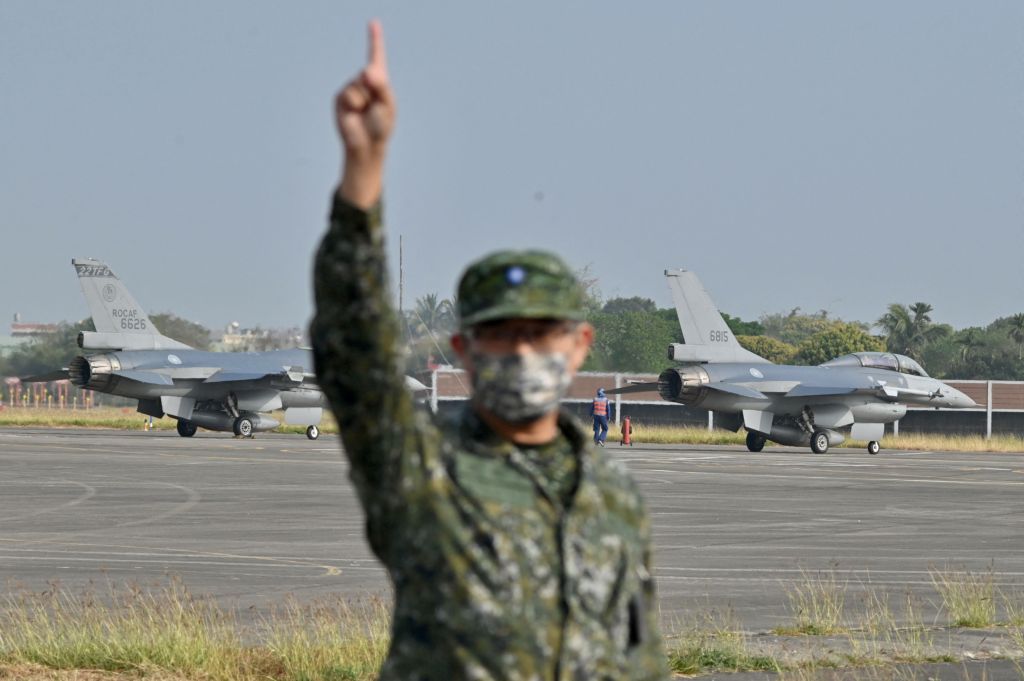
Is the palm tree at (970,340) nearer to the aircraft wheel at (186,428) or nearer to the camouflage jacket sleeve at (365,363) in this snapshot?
the aircraft wheel at (186,428)

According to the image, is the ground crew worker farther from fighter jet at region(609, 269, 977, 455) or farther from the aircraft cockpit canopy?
the aircraft cockpit canopy

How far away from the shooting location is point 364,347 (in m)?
3.05

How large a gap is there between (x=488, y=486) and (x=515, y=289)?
386 mm

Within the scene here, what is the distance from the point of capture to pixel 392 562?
3.09 meters

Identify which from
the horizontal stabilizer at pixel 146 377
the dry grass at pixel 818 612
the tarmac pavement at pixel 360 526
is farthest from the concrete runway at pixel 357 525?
the horizontal stabilizer at pixel 146 377

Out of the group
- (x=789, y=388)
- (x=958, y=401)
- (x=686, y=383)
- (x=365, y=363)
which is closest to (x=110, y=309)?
(x=686, y=383)

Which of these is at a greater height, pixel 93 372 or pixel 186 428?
pixel 93 372

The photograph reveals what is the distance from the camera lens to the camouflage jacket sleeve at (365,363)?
2998 millimetres

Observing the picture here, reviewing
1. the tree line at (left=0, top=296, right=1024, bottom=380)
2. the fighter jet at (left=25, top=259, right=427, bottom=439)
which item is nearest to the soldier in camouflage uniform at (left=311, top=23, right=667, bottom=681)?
the fighter jet at (left=25, top=259, right=427, bottom=439)

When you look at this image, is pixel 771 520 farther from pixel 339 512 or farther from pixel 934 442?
pixel 934 442

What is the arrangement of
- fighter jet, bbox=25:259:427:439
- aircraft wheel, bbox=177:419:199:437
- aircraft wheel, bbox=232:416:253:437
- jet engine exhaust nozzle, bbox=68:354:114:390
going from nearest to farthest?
1. jet engine exhaust nozzle, bbox=68:354:114:390
2. fighter jet, bbox=25:259:427:439
3. aircraft wheel, bbox=232:416:253:437
4. aircraft wheel, bbox=177:419:199:437

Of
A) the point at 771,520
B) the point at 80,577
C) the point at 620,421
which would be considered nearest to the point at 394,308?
the point at 80,577

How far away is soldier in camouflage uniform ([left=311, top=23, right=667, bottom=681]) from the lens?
9.80 ft

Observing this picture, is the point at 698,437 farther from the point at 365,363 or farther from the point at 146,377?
the point at 365,363
